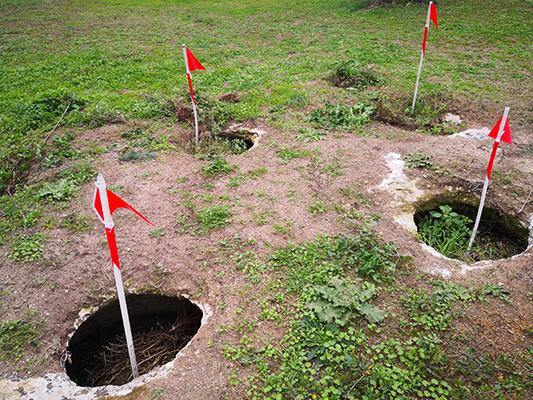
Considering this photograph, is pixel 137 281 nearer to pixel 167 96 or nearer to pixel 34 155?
pixel 34 155

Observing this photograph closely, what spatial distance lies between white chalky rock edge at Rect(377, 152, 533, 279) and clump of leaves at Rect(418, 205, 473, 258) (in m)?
0.33

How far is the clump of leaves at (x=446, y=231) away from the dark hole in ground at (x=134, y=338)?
311 cm

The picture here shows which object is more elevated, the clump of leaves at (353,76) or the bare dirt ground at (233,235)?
the clump of leaves at (353,76)

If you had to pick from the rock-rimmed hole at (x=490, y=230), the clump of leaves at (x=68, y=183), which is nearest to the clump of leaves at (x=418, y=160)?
the rock-rimmed hole at (x=490, y=230)

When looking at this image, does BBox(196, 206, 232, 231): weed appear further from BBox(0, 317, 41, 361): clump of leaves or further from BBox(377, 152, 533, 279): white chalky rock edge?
BBox(377, 152, 533, 279): white chalky rock edge

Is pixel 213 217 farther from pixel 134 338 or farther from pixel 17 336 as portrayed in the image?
pixel 17 336

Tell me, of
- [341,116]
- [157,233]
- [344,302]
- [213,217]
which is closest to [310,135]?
[341,116]

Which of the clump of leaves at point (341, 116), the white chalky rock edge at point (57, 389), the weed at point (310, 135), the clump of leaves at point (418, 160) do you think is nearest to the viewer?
the white chalky rock edge at point (57, 389)

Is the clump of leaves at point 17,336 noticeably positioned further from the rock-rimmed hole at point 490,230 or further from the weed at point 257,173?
the rock-rimmed hole at point 490,230

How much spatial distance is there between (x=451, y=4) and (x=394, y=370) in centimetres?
1536

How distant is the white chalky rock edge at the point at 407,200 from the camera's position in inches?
157

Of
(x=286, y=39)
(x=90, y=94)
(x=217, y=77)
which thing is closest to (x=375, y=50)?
(x=286, y=39)

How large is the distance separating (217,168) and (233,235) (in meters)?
1.60

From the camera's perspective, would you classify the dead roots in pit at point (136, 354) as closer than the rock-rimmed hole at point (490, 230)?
Yes
